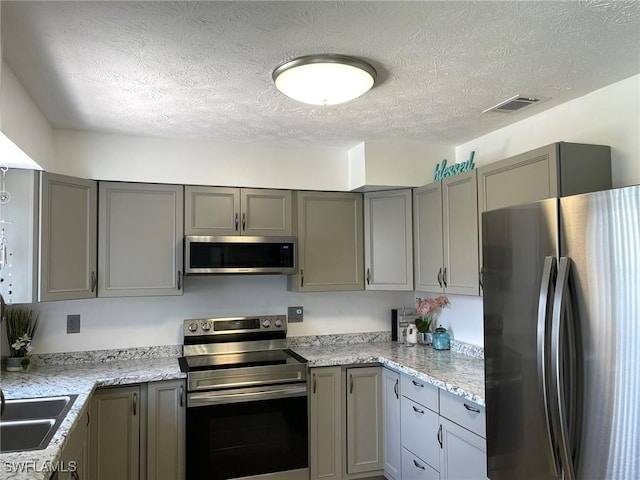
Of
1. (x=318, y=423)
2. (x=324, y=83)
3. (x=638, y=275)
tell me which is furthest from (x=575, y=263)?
(x=318, y=423)

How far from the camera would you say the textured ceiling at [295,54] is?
1.56 metres

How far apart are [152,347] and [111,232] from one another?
0.84 m

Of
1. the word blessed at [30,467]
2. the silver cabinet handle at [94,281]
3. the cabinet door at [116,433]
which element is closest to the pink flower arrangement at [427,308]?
the cabinet door at [116,433]

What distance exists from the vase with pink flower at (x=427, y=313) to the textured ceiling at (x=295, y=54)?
1.35 metres

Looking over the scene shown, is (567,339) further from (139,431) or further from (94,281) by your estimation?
(94,281)

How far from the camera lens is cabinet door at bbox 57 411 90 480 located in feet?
5.92

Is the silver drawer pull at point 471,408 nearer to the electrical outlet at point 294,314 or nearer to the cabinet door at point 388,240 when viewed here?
the cabinet door at point 388,240

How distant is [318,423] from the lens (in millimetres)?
3062

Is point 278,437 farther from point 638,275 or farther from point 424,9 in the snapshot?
point 424,9

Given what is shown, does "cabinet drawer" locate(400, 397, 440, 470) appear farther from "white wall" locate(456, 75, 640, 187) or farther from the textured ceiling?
the textured ceiling

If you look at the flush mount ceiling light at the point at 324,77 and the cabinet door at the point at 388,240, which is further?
the cabinet door at the point at 388,240

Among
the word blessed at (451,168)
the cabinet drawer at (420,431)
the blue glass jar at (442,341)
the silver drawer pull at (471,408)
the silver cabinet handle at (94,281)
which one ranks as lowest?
the cabinet drawer at (420,431)

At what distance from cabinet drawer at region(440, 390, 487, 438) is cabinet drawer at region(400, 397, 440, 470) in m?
0.12

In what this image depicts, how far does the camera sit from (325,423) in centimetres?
308
